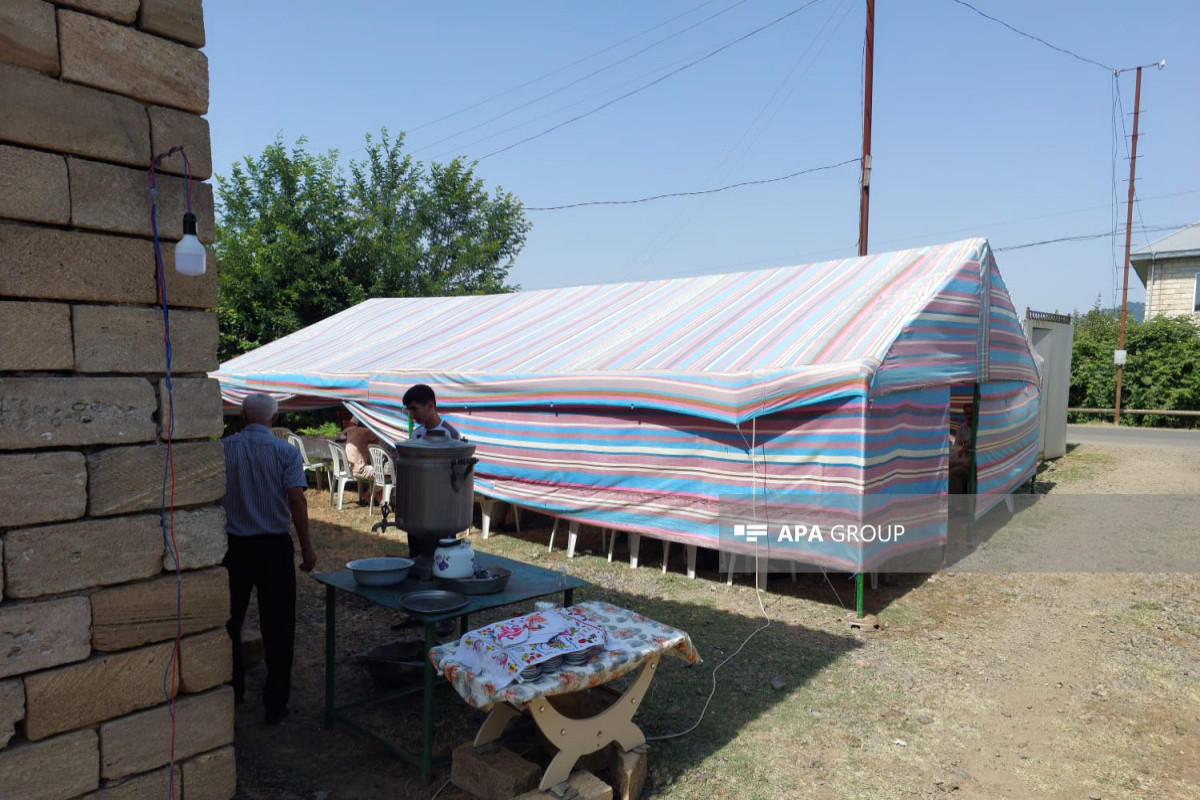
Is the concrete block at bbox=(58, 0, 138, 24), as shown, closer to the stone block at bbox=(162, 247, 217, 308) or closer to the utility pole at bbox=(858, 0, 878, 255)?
the stone block at bbox=(162, 247, 217, 308)

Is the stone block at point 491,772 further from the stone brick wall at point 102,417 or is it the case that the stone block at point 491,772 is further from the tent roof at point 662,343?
the tent roof at point 662,343

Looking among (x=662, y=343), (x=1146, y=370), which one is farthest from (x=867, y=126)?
(x=1146, y=370)

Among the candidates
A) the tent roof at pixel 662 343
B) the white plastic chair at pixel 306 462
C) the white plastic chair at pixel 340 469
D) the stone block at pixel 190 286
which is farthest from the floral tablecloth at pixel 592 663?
the white plastic chair at pixel 306 462

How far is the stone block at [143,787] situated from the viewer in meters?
2.77

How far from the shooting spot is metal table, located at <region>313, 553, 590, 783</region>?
11.6ft

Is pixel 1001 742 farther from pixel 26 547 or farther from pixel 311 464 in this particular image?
pixel 311 464

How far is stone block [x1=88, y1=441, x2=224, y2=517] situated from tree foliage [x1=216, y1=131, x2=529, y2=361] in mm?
15118

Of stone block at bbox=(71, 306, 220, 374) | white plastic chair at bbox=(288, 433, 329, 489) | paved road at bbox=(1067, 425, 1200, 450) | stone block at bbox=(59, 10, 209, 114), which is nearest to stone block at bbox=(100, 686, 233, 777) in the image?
stone block at bbox=(71, 306, 220, 374)

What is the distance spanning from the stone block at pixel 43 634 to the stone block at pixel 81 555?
0.05 metres

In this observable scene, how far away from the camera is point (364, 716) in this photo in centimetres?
430

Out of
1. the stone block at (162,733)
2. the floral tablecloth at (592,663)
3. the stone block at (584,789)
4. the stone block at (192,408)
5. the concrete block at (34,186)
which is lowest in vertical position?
the stone block at (584,789)

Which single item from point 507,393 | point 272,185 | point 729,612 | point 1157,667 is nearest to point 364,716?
point 729,612
